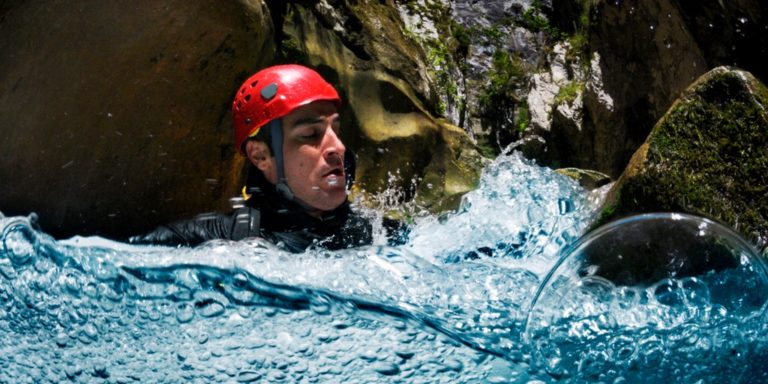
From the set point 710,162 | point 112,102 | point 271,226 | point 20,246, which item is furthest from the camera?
point 112,102

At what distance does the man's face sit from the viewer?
4301 mm

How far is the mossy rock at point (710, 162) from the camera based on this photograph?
3877mm

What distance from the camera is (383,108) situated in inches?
234

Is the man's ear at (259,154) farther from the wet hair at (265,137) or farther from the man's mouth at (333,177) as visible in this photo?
the man's mouth at (333,177)

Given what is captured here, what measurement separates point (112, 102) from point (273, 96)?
1.02 meters

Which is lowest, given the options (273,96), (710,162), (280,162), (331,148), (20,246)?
(20,246)

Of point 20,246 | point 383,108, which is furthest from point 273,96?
point 383,108

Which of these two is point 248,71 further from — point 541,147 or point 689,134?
point 541,147

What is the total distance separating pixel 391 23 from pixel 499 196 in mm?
1979

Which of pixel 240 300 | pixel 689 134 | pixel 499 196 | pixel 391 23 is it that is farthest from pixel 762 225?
pixel 391 23

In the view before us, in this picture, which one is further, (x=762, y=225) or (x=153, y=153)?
(x=153, y=153)

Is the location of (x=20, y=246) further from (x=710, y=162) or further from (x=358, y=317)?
(x=710, y=162)

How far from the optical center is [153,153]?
479cm

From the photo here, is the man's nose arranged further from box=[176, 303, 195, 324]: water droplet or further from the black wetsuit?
box=[176, 303, 195, 324]: water droplet
